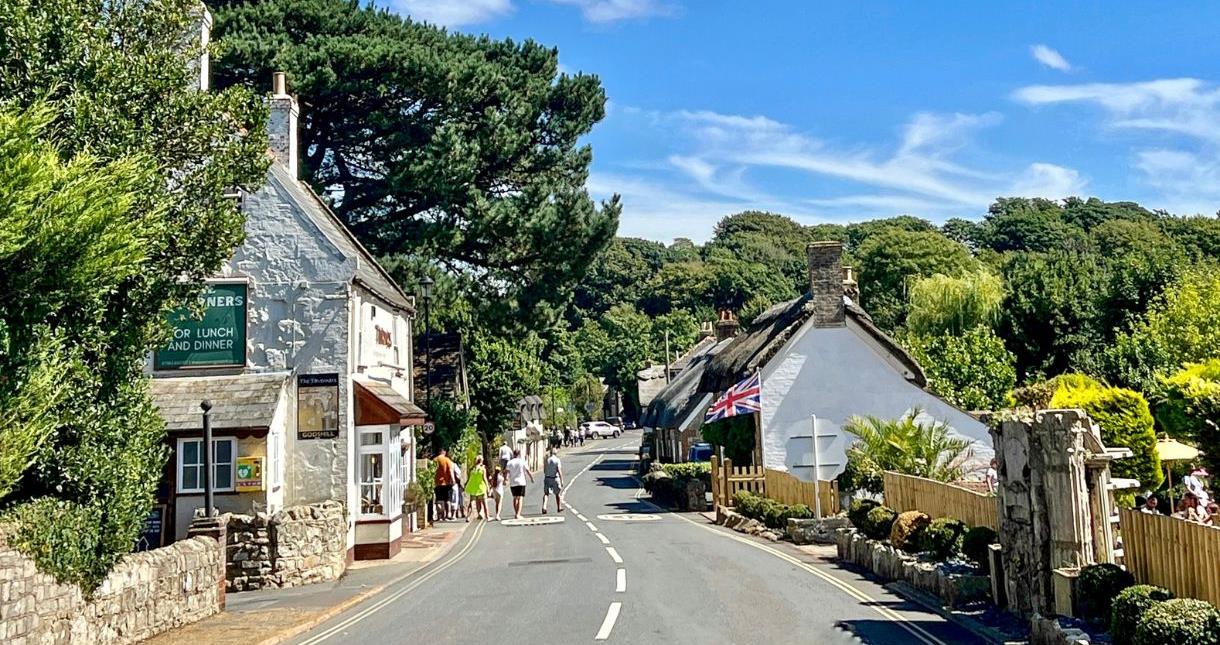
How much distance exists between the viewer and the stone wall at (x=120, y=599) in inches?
427

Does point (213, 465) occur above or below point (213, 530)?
above

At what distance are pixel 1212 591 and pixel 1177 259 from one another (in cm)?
4140

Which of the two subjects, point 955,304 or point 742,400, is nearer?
point 742,400

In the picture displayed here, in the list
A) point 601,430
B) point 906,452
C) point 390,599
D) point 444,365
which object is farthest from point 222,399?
point 601,430

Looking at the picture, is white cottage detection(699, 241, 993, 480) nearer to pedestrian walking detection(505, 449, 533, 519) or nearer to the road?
pedestrian walking detection(505, 449, 533, 519)

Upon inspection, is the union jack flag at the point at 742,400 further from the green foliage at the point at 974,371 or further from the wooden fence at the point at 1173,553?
the wooden fence at the point at 1173,553

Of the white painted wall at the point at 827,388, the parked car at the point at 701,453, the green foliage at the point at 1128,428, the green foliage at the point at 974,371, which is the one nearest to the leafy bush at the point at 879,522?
Answer: the green foliage at the point at 1128,428

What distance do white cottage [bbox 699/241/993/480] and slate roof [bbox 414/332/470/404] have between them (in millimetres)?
11717

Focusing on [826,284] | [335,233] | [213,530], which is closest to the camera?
[213,530]

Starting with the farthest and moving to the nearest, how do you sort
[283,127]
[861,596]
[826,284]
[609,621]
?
[826,284]
[283,127]
[861,596]
[609,621]

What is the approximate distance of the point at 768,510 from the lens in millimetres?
26719

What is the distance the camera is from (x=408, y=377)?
2908 cm

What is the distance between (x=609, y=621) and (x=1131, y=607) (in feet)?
20.8

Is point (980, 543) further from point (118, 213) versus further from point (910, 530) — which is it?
point (118, 213)
